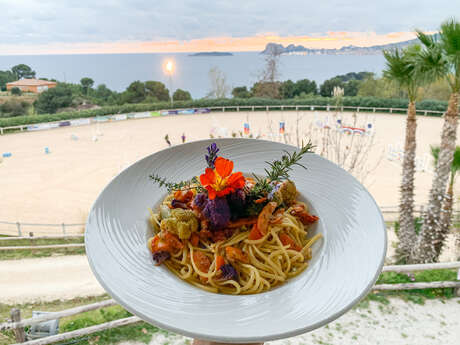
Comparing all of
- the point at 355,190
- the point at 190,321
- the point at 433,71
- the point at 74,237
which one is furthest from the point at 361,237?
the point at 74,237

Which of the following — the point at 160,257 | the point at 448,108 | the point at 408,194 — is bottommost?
the point at 408,194

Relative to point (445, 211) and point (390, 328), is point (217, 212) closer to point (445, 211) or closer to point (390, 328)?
point (390, 328)

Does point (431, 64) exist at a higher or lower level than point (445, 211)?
higher

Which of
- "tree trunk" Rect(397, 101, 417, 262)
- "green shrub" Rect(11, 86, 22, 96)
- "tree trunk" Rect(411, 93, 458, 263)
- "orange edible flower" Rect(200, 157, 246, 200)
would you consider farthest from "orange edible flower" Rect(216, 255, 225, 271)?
"green shrub" Rect(11, 86, 22, 96)

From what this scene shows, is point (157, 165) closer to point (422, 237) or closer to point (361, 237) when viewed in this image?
point (361, 237)

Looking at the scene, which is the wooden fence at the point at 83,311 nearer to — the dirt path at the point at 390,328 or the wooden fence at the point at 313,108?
the dirt path at the point at 390,328

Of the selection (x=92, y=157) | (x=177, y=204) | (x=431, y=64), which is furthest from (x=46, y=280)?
(x=92, y=157)

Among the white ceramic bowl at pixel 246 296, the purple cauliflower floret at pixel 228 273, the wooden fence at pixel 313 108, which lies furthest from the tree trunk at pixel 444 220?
the wooden fence at pixel 313 108
